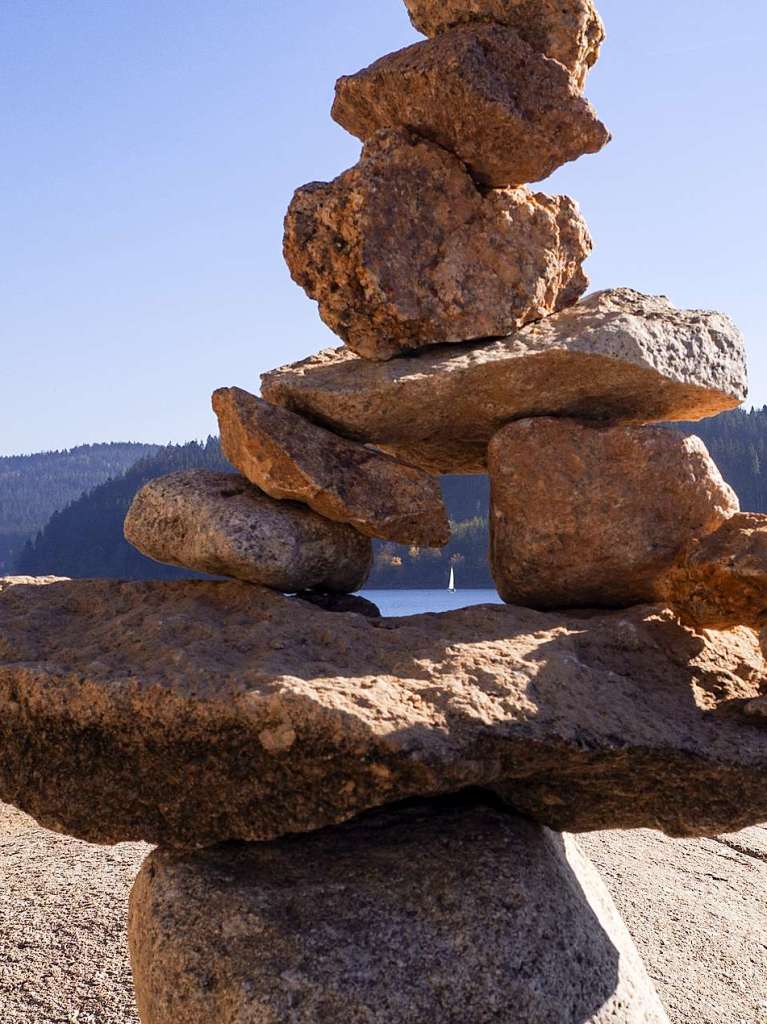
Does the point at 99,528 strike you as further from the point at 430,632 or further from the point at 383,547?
the point at 430,632

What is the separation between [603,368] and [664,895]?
15.8 ft

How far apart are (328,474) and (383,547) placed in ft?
47.7

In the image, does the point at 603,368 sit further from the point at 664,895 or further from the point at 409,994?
the point at 664,895

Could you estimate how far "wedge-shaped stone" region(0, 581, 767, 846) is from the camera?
378 centimetres

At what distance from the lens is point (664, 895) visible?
25.3ft

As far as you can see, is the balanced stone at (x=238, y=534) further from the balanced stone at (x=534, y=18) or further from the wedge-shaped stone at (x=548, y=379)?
the balanced stone at (x=534, y=18)

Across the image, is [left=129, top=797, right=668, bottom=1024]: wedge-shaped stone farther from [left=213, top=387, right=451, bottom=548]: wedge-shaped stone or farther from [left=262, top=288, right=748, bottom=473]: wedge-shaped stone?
[left=262, top=288, right=748, bottom=473]: wedge-shaped stone

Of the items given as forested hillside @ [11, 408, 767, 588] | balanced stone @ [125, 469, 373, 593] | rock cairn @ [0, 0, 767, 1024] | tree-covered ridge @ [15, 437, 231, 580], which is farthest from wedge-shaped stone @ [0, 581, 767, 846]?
tree-covered ridge @ [15, 437, 231, 580]

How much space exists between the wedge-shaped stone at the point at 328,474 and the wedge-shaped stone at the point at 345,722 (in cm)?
54

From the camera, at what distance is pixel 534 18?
5250mm

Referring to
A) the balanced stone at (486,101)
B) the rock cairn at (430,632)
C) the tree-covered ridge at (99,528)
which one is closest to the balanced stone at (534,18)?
the rock cairn at (430,632)

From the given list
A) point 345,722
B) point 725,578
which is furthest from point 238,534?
point 725,578

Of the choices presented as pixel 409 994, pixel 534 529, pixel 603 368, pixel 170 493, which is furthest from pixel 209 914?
pixel 603 368

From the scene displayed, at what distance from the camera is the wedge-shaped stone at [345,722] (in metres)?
3.78
